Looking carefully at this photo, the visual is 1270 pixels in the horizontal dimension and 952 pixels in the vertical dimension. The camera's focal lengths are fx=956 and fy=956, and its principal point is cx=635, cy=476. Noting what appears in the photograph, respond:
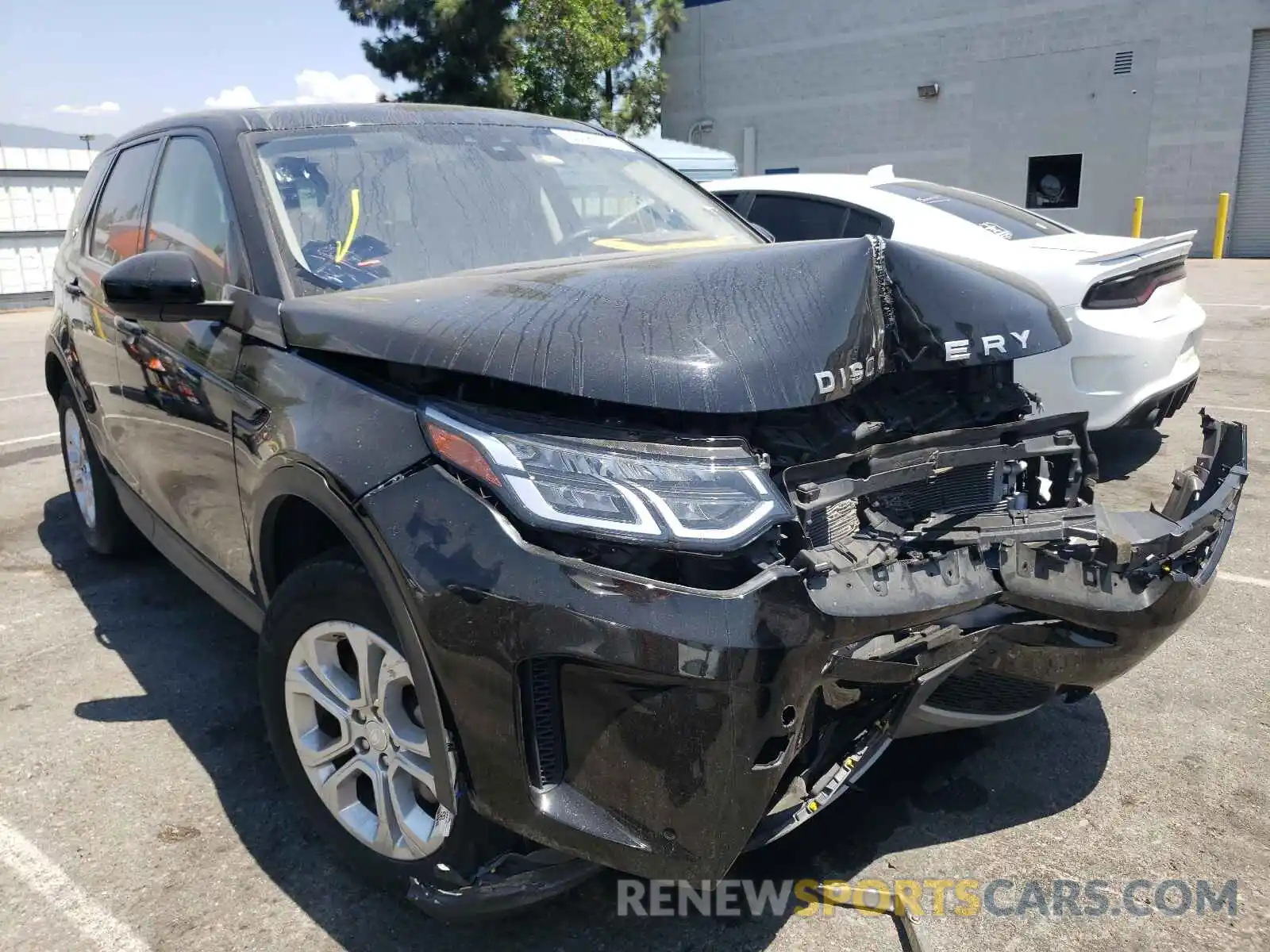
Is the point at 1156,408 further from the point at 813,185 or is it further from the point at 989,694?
the point at 989,694

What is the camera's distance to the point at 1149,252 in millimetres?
4754

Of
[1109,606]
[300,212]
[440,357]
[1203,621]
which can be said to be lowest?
[1203,621]

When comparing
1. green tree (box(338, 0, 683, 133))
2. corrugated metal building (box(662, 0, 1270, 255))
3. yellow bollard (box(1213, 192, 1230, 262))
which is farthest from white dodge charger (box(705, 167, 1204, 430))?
green tree (box(338, 0, 683, 133))

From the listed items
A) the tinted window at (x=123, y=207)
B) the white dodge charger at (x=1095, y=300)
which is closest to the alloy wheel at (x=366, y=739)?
the tinted window at (x=123, y=207)

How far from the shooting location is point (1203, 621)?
139 inches

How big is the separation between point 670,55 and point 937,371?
2985 cm

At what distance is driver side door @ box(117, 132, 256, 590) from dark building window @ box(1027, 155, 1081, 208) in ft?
77.2

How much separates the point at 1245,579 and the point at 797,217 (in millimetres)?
3251

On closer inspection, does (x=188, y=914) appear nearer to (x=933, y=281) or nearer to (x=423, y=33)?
(x=933, y=281)

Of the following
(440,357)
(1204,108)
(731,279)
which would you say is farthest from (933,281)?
(1204,108)

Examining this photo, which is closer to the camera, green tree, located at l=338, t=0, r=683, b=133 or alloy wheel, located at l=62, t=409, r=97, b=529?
alloy wheel, located at l=62, t=409, r=97, b=529

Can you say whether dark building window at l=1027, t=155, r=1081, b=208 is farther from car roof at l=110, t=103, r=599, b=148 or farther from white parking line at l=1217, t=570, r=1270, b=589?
car roof at l=110, t=103, r=599, b=148

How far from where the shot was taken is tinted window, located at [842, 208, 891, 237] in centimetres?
552

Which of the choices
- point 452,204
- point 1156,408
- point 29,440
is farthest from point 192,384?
point 29,440
